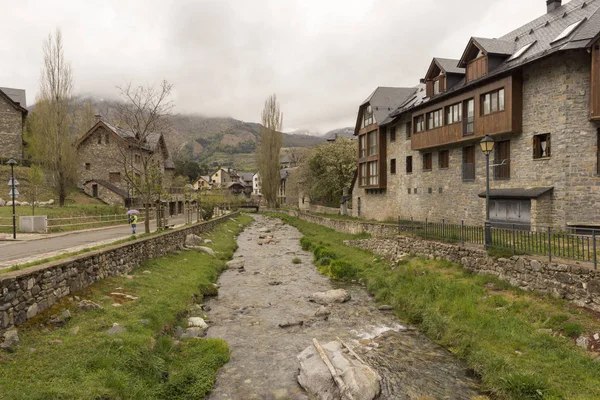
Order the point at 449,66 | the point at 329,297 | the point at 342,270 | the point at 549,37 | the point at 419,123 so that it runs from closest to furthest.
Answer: the point at 329,297 < the point at 342,270 < the point at 549,37 < the point at 449,66 < the point at 419,123

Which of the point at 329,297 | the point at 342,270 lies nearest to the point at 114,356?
the point at 329,297

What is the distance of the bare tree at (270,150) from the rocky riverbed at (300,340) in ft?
184

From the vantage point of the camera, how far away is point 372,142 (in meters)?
39.5

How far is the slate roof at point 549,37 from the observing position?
17844 mm

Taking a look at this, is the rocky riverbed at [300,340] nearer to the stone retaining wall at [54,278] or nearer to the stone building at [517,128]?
the stone retaining wall at [54,278]

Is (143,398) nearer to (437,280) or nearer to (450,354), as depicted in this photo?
(450,354)

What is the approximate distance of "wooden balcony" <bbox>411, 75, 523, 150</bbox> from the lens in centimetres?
2092

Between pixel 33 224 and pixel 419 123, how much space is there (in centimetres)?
3010

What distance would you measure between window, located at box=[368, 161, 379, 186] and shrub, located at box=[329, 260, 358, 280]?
1848 centimetres

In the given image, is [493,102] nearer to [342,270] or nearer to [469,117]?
[469,117]

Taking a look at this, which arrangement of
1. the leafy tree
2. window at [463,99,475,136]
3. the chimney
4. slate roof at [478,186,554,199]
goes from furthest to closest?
the leafy tree → the chimney → window at [463,99,475,136] → slate roof at [478,186,554,199]

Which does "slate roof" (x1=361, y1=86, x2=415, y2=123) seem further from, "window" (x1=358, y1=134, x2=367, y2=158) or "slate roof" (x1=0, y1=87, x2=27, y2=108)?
"slate roof" (x1=0, y1=87, x2=27, y2=108)

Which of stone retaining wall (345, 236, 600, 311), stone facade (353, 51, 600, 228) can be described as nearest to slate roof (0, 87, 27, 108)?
stone retaining wall (345, 236, 600, 311)

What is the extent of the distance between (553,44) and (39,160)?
4845 centimetres
